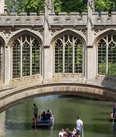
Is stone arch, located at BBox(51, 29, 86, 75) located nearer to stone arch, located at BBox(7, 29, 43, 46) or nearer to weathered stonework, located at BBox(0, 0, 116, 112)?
weathered stonework, located at BBox(0, 0, 116, 112)

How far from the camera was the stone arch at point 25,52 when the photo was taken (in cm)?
2777

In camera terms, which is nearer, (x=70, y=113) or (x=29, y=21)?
(x=29, y=21)

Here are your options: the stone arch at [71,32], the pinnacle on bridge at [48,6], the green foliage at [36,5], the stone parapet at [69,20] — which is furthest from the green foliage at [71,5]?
the stone arch at [71,32]

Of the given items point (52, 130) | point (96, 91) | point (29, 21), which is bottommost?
point (52, 130)

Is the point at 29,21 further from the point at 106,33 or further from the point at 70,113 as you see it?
the point at 70,113

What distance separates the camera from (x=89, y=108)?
155 ft

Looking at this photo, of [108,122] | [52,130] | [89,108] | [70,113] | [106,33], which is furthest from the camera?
[89,108]

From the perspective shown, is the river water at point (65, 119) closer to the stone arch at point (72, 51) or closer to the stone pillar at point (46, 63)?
the stone pillar at point (46, 63)

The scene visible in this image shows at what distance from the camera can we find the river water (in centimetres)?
3278

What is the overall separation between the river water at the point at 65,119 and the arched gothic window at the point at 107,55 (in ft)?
17.3

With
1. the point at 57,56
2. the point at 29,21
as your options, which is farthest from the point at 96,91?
the point at 29,21

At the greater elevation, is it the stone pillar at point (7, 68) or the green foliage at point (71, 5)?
the green foliage at point (71, 5)

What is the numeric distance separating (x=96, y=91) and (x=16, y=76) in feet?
14.4

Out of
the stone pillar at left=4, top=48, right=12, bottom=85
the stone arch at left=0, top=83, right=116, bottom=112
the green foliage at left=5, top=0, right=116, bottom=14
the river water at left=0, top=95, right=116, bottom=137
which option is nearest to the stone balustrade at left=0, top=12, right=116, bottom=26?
the stone pillar at left=4, top=48, right=12, bottom=85
